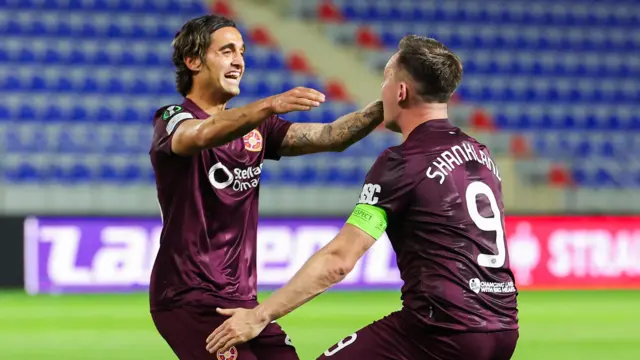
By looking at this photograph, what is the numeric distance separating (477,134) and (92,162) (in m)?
6.41

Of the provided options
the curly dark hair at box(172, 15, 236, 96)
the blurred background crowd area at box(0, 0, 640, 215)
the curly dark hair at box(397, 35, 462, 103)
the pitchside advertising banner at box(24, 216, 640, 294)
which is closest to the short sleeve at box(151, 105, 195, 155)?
the curly dark hair at box(172, 15, 236, 96)

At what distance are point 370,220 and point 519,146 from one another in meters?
14.7

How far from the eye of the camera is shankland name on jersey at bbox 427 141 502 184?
3.93 meters

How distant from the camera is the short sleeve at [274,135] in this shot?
16.0 ft

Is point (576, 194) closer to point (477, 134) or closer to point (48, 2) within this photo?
point (477, 134)

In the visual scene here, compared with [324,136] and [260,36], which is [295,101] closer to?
[324,136]

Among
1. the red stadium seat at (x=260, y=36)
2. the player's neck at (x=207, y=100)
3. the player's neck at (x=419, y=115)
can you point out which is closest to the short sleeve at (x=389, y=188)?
the player's neck at (x=419, y=115)

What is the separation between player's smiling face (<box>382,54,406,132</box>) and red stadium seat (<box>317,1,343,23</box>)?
1542 cm

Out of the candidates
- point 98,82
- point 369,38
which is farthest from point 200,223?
point 369,38

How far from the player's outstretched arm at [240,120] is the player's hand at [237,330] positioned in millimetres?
669

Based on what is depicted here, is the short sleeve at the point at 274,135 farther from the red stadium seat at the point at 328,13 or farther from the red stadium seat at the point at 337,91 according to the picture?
the red stadium seat at the point at 328,13

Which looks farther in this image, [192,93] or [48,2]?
[48,2]

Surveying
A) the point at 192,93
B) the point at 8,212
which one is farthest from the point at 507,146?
the point at 192,93

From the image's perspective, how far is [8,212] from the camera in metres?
14.2
